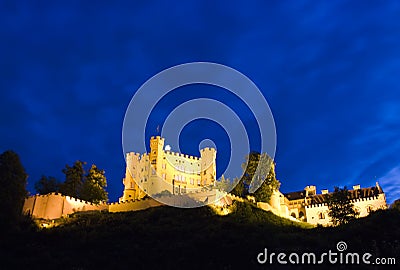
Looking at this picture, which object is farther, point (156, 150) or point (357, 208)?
point (156, 150)

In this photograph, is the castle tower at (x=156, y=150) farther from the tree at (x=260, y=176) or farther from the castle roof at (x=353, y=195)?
the castle roof at (x=353, y=195)

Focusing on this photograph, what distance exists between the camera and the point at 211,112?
67875 mm

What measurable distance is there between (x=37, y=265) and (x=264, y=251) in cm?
1776

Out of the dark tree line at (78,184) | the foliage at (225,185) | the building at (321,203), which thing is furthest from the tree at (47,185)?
the building at (321,203)

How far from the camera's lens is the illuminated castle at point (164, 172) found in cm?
8662

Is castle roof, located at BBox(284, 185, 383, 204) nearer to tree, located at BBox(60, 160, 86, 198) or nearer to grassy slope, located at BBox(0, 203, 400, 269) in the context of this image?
Result: grassy slope, located at BBox(0, 203, 400, 269)

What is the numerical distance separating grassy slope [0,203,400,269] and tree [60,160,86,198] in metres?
24.9

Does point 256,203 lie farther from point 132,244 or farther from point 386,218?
point 132,244

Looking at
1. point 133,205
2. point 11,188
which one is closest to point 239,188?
point 133,205

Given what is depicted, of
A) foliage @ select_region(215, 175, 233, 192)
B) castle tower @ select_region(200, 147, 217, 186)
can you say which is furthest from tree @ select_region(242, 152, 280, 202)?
castle tower @ select_region(200, 147, 217, 186)

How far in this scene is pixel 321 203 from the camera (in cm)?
7888

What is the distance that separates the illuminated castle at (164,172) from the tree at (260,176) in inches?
661

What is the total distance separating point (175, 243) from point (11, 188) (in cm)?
2424

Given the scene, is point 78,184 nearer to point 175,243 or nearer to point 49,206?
point 49,206
